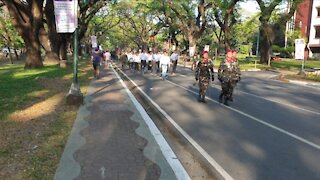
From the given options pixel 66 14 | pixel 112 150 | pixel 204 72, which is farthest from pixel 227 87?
pixel 112 150

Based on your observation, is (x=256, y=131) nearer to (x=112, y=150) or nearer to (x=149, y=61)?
(x=112, y=150)

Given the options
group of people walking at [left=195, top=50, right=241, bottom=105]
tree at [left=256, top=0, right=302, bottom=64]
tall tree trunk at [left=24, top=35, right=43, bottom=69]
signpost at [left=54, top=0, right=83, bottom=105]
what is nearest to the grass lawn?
signpost at [left=54, top=0, right=83, bottom=105]

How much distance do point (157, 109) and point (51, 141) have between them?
469 cm

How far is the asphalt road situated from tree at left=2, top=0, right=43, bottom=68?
13970 millimetres

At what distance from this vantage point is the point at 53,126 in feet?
26.8

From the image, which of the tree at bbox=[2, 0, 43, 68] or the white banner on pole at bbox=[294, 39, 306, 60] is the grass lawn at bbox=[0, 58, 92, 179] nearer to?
the tree at bbox=[2, 0, 43, 68]

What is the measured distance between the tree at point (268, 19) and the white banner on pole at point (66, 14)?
93.9 feet

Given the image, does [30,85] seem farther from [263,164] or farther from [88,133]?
[263,164]

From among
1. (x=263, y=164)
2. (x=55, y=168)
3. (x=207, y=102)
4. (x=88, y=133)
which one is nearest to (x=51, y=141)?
(x=88, y=133)

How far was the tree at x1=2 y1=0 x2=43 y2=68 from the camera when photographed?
24.5 metres

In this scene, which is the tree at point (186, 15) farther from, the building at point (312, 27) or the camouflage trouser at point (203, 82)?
the camouflage trouser at point (203, 82)

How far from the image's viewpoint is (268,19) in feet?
128

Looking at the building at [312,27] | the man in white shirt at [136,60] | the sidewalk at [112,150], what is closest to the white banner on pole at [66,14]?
the sidewalk at [112,150]

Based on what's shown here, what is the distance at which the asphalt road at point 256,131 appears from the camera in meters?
5.98
